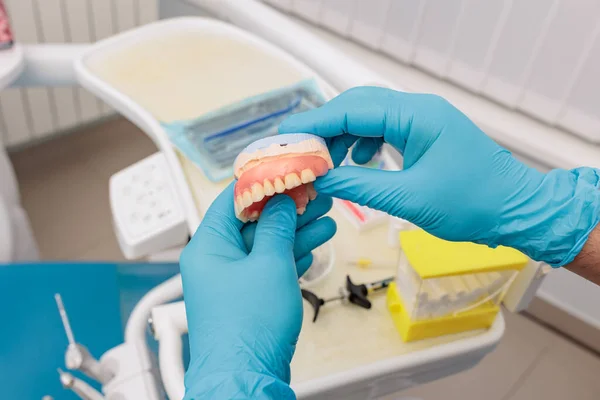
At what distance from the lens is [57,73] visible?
132 cm

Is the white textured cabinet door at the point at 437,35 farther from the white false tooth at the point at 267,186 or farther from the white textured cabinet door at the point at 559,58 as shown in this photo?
the white false tooth at the point at 267,186

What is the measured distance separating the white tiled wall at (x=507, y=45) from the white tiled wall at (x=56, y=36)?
0.78 meters

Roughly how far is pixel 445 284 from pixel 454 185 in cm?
18

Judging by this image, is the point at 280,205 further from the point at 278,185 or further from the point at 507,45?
the point at 507,45

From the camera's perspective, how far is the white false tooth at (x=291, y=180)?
0.73 meters

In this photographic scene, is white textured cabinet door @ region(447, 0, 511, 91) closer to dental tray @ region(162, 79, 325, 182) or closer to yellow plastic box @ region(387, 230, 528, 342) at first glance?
dental tray @ region(162, 79, 325, 182)

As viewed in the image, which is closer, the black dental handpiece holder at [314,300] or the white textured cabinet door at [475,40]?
the black dental handpiece holder at [314,300]

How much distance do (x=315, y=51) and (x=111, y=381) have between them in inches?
33.3

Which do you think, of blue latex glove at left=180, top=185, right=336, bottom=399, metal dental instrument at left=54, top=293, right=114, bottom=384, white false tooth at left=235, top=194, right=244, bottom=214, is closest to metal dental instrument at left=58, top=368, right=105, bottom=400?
metal dental instrument at left=54, top=293, right=114, bottom=384

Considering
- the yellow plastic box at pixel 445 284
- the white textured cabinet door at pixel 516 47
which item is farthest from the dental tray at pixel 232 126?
the white textured cabinet door at pixel 516 47

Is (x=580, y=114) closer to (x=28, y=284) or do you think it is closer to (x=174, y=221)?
(x=174, y=221)

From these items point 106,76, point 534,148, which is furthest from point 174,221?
point 534,148

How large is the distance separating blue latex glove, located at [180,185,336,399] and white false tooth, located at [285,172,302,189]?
0.18 ft

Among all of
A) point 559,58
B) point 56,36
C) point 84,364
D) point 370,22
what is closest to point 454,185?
point 84,364
